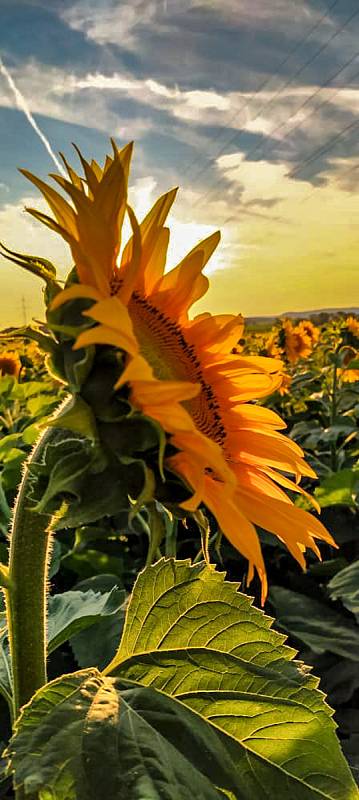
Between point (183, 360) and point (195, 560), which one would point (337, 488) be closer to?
point (195, 560)

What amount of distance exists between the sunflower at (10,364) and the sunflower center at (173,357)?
434 cm

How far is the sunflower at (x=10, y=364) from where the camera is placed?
5332 mm

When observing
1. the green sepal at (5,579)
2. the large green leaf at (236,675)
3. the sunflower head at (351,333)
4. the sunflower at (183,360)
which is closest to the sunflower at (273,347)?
the sunflower head at (351,333)

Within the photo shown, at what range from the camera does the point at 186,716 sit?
0.87 meters

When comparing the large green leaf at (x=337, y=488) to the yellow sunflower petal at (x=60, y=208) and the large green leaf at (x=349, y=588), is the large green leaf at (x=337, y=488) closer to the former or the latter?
the large green leaf at (x=349, y=588)

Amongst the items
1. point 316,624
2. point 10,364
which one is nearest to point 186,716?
point 316,624

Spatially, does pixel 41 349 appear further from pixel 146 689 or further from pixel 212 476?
pixel 146 689

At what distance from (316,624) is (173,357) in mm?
1545

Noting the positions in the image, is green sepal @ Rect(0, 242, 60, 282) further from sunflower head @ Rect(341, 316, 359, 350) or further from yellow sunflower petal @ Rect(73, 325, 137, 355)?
sunflower head @ Rect(341, 316, 359, 350)

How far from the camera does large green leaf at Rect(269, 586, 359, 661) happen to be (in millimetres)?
2262

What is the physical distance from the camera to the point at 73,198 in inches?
32.4

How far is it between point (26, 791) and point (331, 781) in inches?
12.3

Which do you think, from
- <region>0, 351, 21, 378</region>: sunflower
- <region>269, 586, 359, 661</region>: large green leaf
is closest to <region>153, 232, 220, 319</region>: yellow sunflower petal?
<region>269, 586, 359, 661</region>: large green leaf

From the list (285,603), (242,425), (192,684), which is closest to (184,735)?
(192,684)
